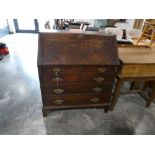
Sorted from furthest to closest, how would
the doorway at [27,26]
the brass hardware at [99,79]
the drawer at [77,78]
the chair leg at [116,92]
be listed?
the doorway at [27,26] < the chair leg at [116,92] < the brass hardware at [99,79] < the drawer at [77,78]

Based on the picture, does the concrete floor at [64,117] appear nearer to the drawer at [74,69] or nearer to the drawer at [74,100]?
the drawer at [74,100]

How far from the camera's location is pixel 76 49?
1880 mm

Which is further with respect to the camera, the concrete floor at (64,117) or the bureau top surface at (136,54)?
the concrete floor at (64,117)

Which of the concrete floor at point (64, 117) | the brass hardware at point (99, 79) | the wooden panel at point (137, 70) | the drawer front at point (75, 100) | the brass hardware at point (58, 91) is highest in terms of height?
the wooden panel at point (137, 70)

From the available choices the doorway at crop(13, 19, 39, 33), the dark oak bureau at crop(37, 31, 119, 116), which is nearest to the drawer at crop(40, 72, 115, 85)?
the dark oak bureau at crop(37, 31, 119, 116)

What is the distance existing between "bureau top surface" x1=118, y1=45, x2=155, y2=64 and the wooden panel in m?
0.07

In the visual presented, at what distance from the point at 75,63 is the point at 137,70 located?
3.05ft

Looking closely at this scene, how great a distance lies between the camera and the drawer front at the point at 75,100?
219 centimetres

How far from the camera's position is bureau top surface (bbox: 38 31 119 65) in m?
1.81

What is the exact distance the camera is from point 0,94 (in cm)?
284

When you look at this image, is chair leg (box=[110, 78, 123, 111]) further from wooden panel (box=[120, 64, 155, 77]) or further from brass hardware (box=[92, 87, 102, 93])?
brass hardware (box=[92, 87, 102, 93])

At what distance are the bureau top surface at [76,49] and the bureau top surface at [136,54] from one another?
0.24 metres

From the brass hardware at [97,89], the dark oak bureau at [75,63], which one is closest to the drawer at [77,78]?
the dark oak bureau at [75,63]
